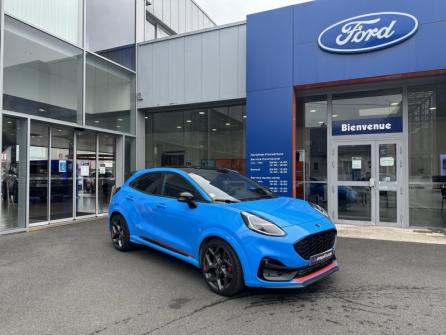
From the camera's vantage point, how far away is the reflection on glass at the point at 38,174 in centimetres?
821

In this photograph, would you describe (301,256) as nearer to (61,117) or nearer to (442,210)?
(442,210)

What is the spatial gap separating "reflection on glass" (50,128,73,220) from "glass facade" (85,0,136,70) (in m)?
3.05

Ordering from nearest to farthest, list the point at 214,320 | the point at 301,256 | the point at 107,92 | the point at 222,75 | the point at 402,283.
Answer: the point at 214,320, the point at 301,256, the point at 402,283, the point at 222,75, the point at 107,92

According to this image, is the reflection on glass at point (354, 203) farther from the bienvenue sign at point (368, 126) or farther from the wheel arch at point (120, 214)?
the wheel arch at point (120, 214)

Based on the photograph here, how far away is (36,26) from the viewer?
830cm

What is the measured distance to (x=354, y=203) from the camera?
28.6 feet

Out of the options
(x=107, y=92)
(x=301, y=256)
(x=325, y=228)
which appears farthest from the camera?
(x=107, y=92)

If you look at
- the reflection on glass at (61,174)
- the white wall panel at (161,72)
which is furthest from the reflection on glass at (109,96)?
the white wall panel at (161,72)

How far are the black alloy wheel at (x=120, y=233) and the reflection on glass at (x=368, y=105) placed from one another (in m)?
6.48

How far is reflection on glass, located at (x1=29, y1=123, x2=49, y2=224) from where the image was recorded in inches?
323

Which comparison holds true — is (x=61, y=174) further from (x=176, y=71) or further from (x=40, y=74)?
Result: (x=176, y=71)

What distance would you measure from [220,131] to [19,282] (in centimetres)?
764

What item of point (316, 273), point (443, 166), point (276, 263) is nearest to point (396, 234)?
point (443, 166)

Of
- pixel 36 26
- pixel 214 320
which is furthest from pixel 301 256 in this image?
pixel 36 26
